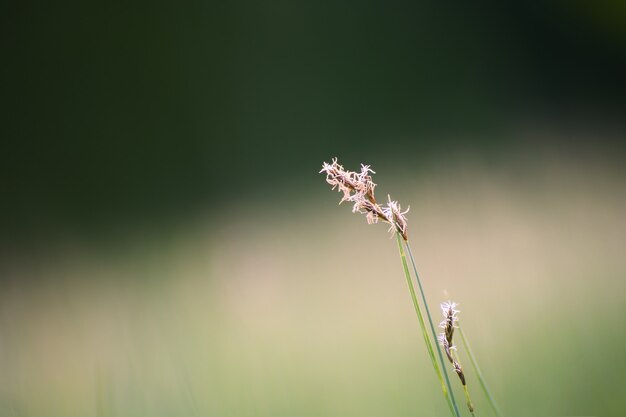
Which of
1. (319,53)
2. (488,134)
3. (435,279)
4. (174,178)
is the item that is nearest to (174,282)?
(174,178)

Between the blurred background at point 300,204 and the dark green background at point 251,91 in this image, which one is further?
the dark green background at point 251,91

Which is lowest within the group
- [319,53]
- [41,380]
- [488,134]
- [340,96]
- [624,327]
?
[624,327]

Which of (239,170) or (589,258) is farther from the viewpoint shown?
(239,170)

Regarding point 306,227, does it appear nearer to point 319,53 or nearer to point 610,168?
point 319,53

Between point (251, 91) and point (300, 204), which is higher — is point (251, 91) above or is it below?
above

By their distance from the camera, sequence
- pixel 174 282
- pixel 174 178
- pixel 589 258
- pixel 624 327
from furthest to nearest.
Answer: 1. pixel 174 178
2. pixel 174 282
3. pixel 589 258
4. pixel 624 327

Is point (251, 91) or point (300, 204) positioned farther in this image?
point (251, 91)

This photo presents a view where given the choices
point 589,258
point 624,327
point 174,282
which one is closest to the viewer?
point 624,327

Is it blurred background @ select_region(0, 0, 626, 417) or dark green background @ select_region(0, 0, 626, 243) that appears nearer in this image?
blurred background @ select_region(0, 0, 626, 417)
